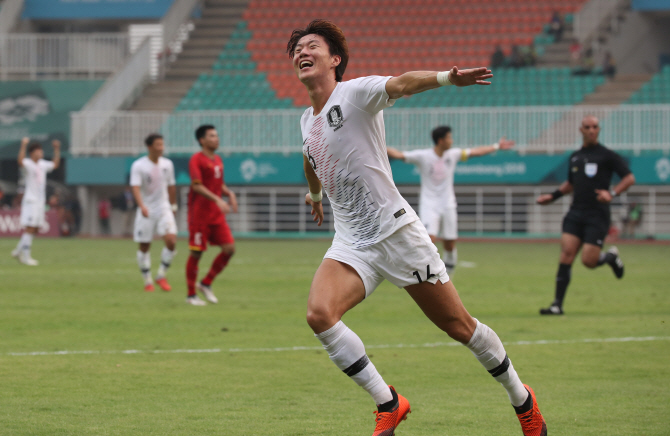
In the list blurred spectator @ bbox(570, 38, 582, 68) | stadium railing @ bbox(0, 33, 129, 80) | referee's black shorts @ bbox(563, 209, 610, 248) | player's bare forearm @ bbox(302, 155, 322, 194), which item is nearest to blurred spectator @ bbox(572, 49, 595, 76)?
blurred spectator @ bbox(570, 38, 582, 68)

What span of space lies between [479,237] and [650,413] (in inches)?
1009

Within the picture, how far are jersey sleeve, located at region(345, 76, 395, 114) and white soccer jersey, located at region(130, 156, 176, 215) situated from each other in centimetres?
945

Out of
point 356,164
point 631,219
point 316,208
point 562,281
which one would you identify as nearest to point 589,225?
point 562,281

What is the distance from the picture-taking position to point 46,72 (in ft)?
122

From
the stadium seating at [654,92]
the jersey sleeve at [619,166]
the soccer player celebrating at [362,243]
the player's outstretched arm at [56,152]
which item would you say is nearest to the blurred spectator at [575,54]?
the stadium seating at [654,92]

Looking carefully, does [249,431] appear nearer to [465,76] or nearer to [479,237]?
[465,76]

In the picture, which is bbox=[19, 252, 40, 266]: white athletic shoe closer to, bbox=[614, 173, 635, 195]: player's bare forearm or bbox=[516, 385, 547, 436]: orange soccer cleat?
bbox=[614, 173, 635, 195]: player's bare forearm

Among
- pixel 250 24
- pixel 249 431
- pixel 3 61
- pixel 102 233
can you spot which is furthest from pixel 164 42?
pixel 249 431

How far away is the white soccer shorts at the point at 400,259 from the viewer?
4855mm

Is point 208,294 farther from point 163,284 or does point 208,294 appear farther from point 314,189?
point 314,189

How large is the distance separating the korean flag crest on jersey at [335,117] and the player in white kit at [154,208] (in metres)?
9.19

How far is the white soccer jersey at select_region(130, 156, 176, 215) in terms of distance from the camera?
13836 millimetres

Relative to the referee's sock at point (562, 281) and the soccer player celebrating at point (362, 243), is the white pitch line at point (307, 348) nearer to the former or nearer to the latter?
the referee's sock at point (562, 281)

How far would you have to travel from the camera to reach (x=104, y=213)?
110 feet
